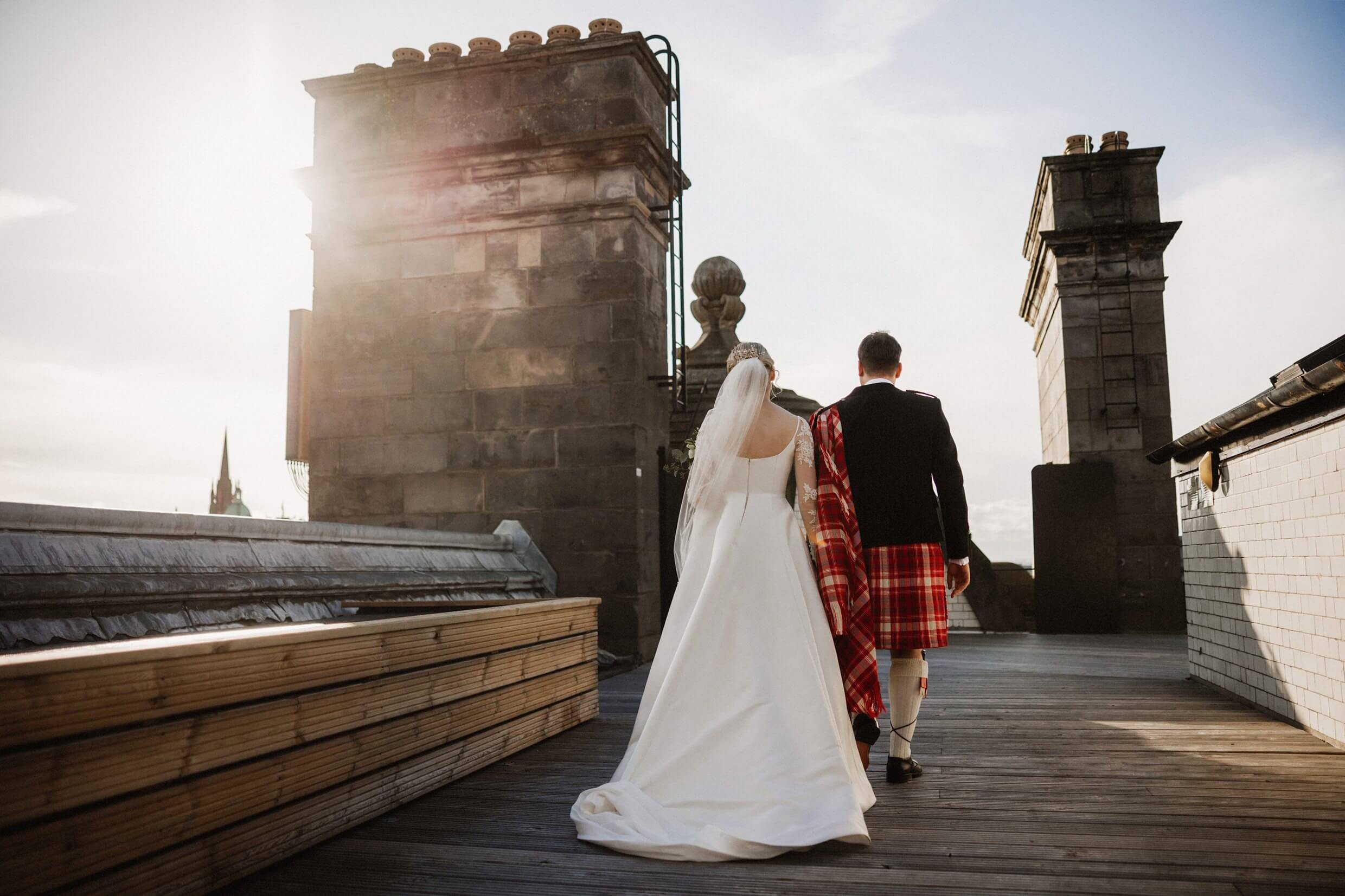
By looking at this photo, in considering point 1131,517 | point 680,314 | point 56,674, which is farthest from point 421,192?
point 1131,517

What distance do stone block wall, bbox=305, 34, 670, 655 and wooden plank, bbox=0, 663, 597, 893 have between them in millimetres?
4436

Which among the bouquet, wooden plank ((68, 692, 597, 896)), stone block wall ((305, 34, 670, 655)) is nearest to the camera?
wooden plank ((68, 692, 597, 896))

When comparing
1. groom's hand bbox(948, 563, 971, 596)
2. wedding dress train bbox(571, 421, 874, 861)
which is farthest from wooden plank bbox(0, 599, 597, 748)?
groom's hand bbox(948, 563, 971, 596)

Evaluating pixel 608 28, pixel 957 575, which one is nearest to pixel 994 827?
pixel 957 575

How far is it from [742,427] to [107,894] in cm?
285

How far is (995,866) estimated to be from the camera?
3260 millimetres

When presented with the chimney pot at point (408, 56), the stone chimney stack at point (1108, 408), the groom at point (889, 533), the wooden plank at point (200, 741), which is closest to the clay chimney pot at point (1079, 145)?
the stone chimney stack at point (1108, 408)

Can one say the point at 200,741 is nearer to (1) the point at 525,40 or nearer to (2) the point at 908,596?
(2) the point at 908,596

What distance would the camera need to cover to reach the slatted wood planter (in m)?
2.45

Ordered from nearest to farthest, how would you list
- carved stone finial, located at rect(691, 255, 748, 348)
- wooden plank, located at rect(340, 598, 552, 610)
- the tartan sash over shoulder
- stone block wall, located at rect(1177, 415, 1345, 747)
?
the tartan sash over shoulder < stone block wall, located at rect(1177, 415, 1345, 747) < wooden plank, located at rect(340, 598, 552, 610) < carved stone finial, located at rect(691, 255, 748, 348)

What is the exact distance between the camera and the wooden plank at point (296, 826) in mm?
2775

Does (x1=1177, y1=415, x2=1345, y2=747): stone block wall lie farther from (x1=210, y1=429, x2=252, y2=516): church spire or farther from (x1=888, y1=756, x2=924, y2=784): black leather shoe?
(x1=210, y1=429, x2=252, y2=516): church spire

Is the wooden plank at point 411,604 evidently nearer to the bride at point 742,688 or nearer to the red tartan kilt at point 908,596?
the bride at point 742,688

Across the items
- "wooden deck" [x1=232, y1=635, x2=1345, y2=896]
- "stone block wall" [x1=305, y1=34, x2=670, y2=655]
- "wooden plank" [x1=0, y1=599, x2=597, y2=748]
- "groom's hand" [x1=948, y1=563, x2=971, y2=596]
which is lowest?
"wooden deck" [x1=232, y1=635, x2=1345, y2=896]
